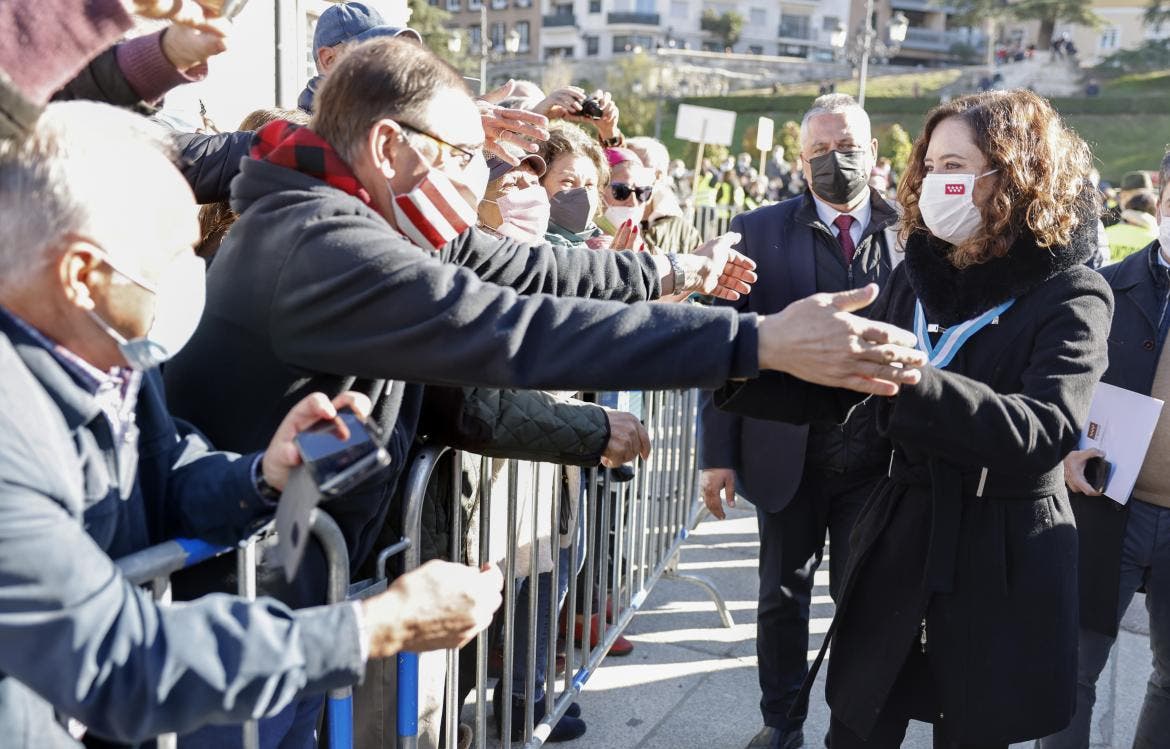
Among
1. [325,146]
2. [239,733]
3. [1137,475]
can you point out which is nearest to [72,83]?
[325,146]

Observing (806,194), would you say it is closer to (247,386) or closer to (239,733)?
(247,386)

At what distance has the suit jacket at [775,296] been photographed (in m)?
3.87

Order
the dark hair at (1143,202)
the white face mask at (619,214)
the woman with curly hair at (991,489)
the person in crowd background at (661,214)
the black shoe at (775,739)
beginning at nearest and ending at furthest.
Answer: the woman with curly hair at (991,489) < the black shoe at (775,739) < the white face mask at (619,214) < the person in crowd background at (661,214) < the dark hair at (1143,202)

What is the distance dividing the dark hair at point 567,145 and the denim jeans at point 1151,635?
2275 mm

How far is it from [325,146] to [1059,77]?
6481 centimetres

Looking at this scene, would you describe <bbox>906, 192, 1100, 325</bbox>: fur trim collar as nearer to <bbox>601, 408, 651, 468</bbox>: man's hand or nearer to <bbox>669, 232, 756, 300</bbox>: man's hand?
<bbox>669, 232, 756, 300</bbox>: man's hand

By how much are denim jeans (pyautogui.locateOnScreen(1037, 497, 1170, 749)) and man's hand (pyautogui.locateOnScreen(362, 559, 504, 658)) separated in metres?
2.48

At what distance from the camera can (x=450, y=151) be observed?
2.20 meters

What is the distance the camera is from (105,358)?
1547 mm

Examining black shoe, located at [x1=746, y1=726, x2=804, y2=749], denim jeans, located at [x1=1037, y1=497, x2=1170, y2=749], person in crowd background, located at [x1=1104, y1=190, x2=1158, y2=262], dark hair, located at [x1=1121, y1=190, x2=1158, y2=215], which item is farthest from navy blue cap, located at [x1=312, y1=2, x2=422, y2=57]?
dark hair, located at [x1=1121, y1=190, x2=1158, y2=215]

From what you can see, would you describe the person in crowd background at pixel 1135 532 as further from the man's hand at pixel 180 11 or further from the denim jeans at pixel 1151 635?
the man's hand at pixel 180 11

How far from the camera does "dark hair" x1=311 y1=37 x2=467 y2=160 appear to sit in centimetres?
213

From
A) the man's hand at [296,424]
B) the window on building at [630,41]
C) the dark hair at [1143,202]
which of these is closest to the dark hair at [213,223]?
the man's hand at [296,424]

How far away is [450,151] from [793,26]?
8863 centimetres
